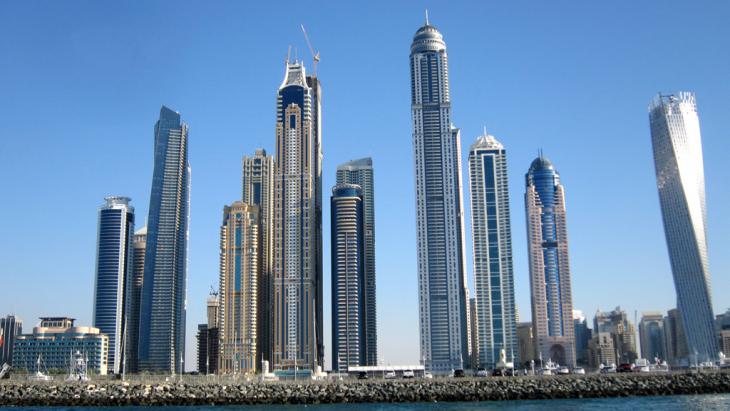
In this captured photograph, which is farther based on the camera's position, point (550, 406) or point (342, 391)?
point (342, 391)

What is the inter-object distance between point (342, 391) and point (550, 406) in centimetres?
2643

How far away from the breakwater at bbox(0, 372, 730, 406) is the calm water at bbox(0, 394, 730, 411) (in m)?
4.11

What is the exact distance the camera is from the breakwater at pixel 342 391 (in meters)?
97.7

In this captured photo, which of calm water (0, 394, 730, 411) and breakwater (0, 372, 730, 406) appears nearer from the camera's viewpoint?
calm water (0, 394, 730, 411)

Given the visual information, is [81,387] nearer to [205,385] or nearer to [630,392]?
[205,385]

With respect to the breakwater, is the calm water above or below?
below

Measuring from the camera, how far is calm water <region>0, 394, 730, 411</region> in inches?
3333

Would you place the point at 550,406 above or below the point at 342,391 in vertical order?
below

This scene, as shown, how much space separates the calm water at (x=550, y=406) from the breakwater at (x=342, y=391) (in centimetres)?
411

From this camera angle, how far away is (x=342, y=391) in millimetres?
101188

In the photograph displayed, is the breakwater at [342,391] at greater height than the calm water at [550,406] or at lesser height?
greater

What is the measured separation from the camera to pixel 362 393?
330 feet

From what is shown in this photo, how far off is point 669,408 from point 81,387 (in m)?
69.2

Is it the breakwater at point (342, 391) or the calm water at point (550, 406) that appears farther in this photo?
the breakwater at point (342, 391)
